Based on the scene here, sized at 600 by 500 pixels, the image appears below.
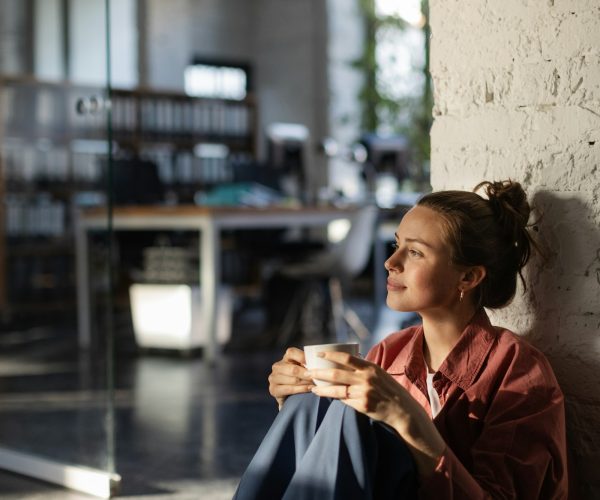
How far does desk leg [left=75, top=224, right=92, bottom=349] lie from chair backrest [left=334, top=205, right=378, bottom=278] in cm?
135

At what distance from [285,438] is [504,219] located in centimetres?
50

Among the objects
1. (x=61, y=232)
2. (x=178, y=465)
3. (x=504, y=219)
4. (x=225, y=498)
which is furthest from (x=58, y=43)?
(x=504, y=219)

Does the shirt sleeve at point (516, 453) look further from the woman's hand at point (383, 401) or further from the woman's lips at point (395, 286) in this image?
the woman's lips at point (395, 286)

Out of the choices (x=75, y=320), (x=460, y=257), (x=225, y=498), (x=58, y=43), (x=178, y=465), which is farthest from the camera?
(x=75, y=320)

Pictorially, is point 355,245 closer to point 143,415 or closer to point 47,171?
point 47,171

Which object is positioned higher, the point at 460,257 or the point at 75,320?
the point at 460,257

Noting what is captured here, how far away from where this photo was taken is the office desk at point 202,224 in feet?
15.9

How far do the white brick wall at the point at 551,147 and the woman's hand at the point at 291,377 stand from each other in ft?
1.52

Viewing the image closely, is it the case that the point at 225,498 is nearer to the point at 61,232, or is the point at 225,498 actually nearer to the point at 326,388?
the point at 326,388

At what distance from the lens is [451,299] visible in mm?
1577

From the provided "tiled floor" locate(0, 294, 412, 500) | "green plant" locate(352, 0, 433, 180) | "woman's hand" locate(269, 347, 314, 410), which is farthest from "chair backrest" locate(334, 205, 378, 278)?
"woman's hand" locate(269, 347, 314, 410)

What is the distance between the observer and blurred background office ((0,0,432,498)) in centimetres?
311

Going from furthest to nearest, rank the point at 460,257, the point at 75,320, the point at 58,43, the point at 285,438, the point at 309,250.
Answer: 1. the point at 309,250
2. the point at 75,320
3. the point at 58,43
4. the point at 460,257
5. the point at 285,438

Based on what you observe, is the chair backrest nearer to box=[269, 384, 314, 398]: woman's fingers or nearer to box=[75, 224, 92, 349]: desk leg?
box=[75, 224, 92, 349]: desk leg
